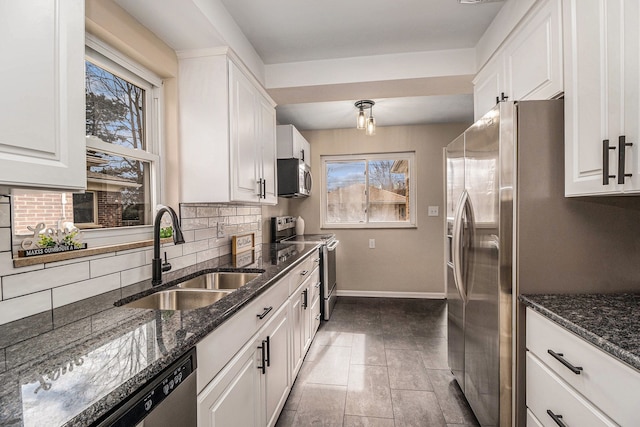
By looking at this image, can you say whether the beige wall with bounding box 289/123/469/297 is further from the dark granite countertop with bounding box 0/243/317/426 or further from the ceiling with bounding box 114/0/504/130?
the dark granite countertop with bounding box 0/243/317/426

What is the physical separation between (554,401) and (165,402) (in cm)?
134

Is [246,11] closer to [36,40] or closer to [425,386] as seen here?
[36,40]

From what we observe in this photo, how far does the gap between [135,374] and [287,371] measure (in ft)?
4.72

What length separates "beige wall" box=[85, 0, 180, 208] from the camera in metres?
→ 1.42

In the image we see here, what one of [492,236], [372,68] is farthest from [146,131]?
[492,236]

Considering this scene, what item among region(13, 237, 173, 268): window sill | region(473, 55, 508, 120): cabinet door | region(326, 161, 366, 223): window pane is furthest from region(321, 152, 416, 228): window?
region(13, 237, 173, 268): window sill

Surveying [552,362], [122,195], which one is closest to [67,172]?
[122,195]

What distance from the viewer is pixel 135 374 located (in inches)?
27.5

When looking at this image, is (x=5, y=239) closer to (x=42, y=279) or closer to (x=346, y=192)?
(x=42, y=279)

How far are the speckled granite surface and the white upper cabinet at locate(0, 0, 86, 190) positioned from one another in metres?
1.62

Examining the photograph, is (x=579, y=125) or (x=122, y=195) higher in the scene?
(x=579, y=125)

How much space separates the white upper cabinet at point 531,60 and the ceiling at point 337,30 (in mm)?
287

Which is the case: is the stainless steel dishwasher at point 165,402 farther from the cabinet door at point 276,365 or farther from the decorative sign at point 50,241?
the decorative sign at point 50,241

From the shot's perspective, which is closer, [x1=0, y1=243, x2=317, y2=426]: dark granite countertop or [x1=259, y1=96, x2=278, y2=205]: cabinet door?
[x1=0, y1=243, x2=317, y2=426]: dark granite countertop
